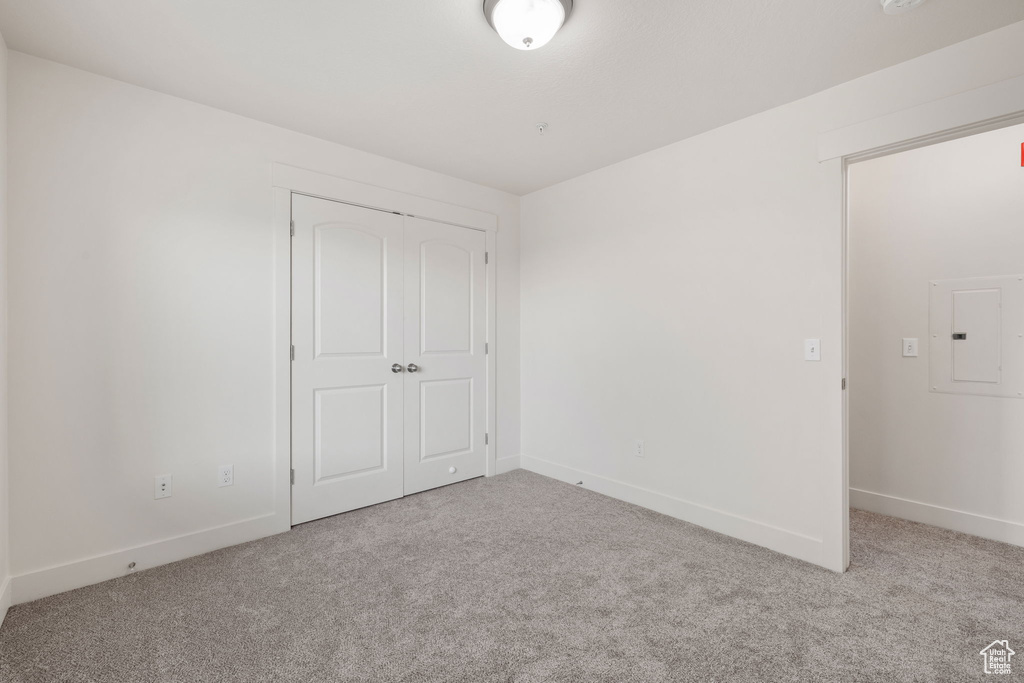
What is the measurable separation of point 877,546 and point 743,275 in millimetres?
1661

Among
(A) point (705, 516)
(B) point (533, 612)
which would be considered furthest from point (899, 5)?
(B) point (533, 612)

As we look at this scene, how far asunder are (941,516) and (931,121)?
2311 millimetres

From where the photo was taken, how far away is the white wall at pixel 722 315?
7.43 ft

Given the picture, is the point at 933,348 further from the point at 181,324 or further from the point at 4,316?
the point at 4,316

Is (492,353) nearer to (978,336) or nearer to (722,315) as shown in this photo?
(722,315)

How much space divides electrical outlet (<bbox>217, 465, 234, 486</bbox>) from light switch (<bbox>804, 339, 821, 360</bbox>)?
3.20 meters

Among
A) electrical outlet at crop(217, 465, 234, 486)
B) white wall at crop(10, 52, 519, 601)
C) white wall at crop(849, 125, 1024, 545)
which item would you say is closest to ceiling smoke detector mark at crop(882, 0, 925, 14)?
white wall at crop(849, 125, 1024, 545)

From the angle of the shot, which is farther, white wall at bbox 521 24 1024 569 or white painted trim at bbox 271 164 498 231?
white painted trim at bbox 271 164 498 231

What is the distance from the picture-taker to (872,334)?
306 centimetres

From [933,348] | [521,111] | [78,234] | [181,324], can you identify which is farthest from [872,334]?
[78,234]

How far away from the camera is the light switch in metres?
2.32

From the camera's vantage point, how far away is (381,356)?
10.4ft

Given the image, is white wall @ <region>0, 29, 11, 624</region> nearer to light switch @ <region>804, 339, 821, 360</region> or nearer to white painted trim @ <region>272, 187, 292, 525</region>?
white painted trim @ <region>272, 187, 292, 525</region>

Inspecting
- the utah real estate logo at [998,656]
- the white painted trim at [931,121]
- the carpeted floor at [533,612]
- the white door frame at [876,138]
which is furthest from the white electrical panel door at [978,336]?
the utah real estate logo at [998,656]
